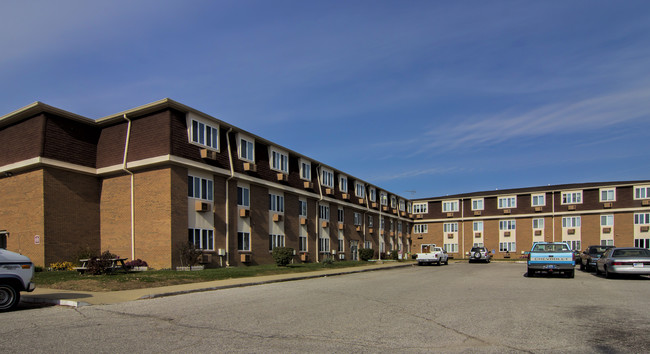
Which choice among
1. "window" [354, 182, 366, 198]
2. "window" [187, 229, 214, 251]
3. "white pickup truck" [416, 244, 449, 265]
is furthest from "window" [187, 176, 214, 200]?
"window" [354, 182, 366, 198]

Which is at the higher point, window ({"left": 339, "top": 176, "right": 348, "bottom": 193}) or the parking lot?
window ({"left": 339, "top": 176, "right": 348, "bottom": 193})

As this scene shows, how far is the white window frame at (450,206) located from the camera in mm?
66438

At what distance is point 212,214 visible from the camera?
2633cm

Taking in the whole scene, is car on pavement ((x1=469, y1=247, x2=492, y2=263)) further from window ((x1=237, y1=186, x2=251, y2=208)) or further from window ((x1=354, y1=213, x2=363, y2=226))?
window ((x1=237, y1=186, x2=251, y2=208))

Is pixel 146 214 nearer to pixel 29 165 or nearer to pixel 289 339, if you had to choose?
pixel 29 165

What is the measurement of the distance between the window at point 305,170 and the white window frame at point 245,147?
728 cm

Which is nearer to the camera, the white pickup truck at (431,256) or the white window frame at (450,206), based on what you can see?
the white pickup truck at (431,256)

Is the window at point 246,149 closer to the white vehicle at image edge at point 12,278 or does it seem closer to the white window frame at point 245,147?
the white window frame at point 245,147

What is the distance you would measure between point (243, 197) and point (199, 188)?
14.3ft

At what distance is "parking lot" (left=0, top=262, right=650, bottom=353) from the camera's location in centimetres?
680

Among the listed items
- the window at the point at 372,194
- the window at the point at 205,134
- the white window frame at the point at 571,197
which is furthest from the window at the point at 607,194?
the window at the point at 205,134

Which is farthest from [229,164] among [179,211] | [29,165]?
[29,165]

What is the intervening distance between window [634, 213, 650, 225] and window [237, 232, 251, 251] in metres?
47.8

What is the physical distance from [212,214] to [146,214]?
3724mm
